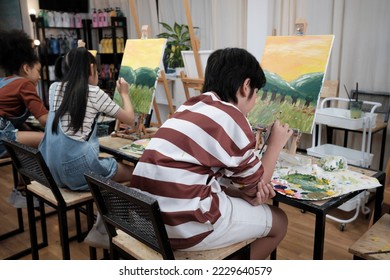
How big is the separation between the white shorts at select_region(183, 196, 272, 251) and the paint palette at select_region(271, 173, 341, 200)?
0.12 metres

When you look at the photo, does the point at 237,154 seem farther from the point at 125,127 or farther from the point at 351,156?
the point at 351,156

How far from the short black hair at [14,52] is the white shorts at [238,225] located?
1.80 metres

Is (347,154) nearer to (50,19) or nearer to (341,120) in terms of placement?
(341,120)

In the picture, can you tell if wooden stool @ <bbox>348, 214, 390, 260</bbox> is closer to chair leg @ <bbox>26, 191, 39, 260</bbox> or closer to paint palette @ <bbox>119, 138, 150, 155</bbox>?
paint palette @ <bbox>119, 138, 150, 155</bbox>

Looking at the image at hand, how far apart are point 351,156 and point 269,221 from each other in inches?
57.7

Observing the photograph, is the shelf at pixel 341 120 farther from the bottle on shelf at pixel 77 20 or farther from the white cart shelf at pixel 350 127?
the bottle on shelf at pixel 77 20

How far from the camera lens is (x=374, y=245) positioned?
130 cm

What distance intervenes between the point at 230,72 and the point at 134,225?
617mm

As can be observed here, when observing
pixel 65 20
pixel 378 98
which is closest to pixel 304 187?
pixel 378 98

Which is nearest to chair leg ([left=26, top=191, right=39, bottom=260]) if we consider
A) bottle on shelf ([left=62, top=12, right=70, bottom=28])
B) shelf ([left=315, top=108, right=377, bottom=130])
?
shelf ([left=315, top=108, right=377, bottom=130])

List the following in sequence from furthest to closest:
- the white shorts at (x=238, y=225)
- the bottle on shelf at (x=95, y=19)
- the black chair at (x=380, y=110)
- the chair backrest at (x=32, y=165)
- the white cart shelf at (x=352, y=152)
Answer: the bottle on shelf at (x=95, y=19) < the black chair at (x=380, y=110) < the white cart shelf at (x=352, y=152) < the chair backrest at (x=32, y=165) < the white shorts at (x=238, y=225)

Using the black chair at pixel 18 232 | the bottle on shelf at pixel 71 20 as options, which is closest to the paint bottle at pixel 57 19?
the bottle on shelf at pixel 71 20

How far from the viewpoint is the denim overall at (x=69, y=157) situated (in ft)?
5.63

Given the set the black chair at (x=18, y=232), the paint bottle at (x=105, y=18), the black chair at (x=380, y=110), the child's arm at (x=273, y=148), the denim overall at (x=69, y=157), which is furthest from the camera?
the paint bottle at (x=105, y=18)
